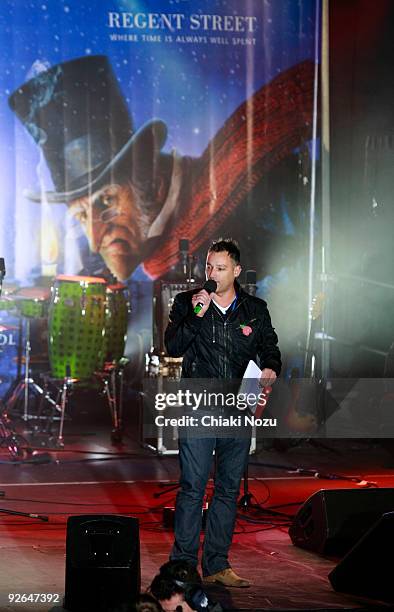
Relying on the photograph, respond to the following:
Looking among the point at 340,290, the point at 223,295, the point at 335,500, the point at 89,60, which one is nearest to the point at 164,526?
the point at 335,500

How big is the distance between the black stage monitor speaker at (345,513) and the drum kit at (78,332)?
389cm

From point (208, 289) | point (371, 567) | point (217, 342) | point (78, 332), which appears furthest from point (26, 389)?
point (371, 567)

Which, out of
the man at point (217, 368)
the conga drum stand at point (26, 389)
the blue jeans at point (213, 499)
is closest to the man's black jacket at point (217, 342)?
the man at point (217, 368)

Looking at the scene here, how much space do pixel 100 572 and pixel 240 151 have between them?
6555 mm

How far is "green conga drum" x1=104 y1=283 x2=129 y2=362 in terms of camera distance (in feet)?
32.0

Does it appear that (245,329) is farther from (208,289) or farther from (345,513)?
(345,513)

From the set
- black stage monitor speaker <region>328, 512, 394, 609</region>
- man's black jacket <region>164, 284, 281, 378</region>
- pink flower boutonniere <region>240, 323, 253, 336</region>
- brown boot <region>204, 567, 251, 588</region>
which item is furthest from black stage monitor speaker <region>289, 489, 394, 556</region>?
pink flower boutonniere <region>240, 323, 253, 336</region>

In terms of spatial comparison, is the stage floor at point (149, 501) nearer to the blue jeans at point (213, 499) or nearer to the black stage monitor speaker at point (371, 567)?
the black stage monitor speaker at point (371, 567)

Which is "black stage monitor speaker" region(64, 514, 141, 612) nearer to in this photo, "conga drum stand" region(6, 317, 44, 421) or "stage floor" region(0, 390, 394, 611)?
"stage floor" region(0, 390, 394, 611)

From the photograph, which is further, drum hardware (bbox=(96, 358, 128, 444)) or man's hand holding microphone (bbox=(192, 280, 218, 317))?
drum hardware (bbox=(96, 358, 128, 444))

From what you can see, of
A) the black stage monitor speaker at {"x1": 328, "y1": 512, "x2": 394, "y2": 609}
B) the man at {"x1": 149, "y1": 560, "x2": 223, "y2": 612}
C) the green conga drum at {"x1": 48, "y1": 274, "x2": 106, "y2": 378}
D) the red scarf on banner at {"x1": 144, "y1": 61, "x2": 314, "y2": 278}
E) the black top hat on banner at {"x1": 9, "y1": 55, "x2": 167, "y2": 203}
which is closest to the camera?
the man at {"x1": 149, "y1": 560, "x2": 223, "y2": 612}

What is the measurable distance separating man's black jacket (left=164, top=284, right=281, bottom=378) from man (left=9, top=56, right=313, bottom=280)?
210 inches

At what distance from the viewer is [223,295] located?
205 inches

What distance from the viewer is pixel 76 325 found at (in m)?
9.57
